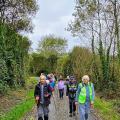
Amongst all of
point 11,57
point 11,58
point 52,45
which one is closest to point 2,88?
point 11,57

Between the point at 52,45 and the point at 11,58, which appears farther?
the point at 52,45

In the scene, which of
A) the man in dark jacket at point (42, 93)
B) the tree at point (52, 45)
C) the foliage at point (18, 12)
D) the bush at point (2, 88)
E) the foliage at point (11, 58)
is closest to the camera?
the man in dark jacket at point (42, 93)

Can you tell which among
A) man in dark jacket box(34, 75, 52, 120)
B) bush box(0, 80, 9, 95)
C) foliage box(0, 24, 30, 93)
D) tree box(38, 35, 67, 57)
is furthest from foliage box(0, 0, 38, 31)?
tree box(38, 35, 67, 57)

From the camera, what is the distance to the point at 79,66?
5259 cm

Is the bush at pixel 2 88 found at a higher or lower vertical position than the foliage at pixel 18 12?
lower

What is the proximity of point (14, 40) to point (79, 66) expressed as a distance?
14.8m

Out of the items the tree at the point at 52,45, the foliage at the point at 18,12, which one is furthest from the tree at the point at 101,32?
the tree at the point at 52,45

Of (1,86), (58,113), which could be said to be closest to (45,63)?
(1,86)

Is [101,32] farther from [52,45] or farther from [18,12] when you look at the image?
[52,45]

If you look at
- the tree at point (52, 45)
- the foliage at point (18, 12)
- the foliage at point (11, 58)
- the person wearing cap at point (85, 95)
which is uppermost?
the tree at point (52, 45)

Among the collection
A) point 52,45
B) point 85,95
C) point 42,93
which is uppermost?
point 52,45

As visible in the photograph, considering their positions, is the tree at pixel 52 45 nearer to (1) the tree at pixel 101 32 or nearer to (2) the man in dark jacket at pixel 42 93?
(1) the tree at pixel 101 32

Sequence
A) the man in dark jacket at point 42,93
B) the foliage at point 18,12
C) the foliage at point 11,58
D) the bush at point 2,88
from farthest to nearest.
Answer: the foliage at point 18,12 < the foliage at point 11,58 < the bush at point 2,88 < the man in dark jacket at point 42,93

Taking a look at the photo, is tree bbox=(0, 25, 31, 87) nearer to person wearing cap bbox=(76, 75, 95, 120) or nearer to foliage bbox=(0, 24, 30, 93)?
foliage bbox=(0, 24, 30, 93)
